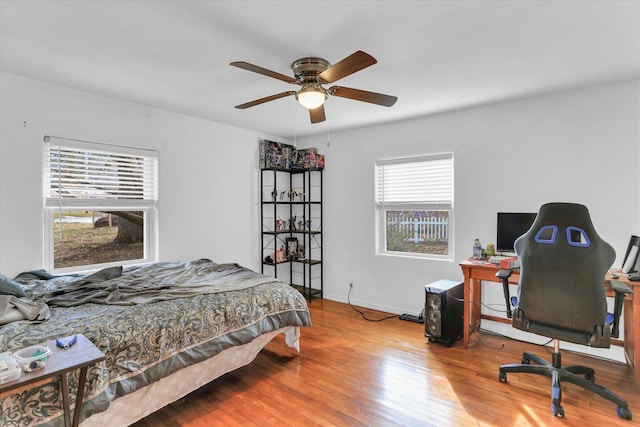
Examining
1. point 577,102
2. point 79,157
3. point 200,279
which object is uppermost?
point 577,102

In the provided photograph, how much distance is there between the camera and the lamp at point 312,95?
7.22 feet

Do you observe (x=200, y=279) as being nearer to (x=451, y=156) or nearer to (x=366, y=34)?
(x=366, y=34)

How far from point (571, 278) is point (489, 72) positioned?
1.61 meters

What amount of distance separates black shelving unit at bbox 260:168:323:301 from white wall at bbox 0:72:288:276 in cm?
21

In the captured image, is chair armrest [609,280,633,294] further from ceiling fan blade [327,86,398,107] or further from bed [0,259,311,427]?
bed [0,259,311,427]

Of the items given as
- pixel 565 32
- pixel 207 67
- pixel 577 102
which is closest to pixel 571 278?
pixel 565 32

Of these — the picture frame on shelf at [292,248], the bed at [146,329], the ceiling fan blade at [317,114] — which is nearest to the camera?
the bed at [146,329]

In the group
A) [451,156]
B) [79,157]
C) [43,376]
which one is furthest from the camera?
[451,156]

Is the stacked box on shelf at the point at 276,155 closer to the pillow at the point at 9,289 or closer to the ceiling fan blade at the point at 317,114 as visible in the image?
the ceiling fan blade at the point at 317,114

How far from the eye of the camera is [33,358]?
1.30m

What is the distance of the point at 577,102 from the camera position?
2.93 meters

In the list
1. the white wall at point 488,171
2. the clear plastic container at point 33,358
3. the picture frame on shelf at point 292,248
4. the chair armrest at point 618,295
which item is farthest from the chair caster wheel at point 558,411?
the picture frame on shelf at point 292,248

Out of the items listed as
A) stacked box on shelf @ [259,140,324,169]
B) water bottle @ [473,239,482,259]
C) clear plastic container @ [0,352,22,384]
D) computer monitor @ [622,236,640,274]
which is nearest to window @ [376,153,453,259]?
water bottle @ [473,239,482,259]

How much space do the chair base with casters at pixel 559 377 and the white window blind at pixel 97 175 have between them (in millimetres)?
3607
